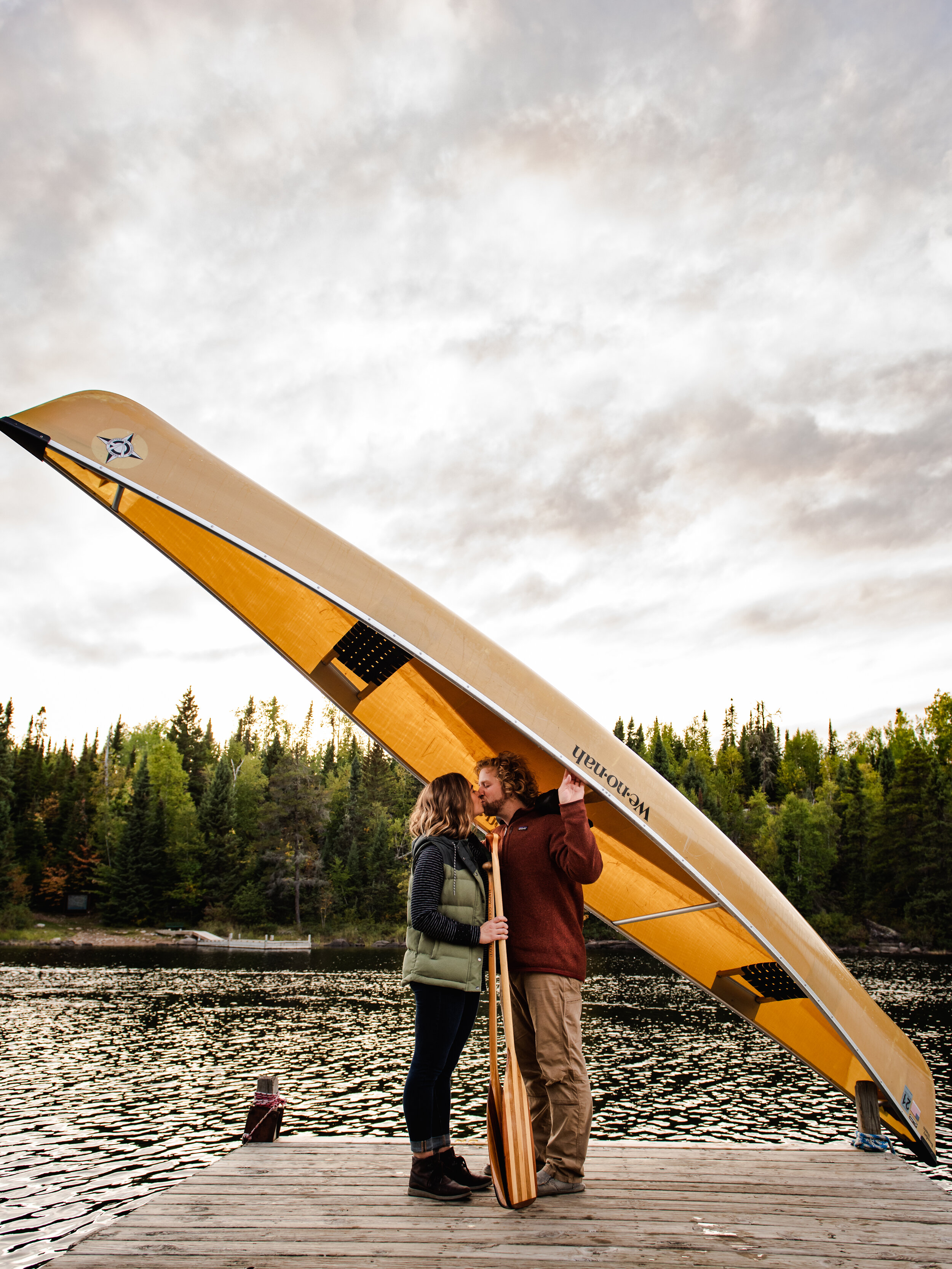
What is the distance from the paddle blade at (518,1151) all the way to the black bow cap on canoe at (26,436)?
4.01 m

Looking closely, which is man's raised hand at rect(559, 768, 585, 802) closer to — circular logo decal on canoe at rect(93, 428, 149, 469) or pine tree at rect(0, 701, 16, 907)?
circular logo decal on canoe at rect(93, 428, 149, 469)

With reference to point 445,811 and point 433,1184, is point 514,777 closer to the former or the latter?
point 445,811

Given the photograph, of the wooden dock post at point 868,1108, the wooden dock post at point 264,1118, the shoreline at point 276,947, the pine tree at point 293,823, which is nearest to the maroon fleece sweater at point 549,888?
the wooden dock post at point 264,1118

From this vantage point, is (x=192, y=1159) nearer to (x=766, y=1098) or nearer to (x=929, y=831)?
(x=766, y=1098)

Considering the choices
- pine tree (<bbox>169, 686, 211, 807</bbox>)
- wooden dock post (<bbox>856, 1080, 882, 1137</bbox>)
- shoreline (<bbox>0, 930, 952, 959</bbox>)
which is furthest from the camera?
pine tree (<bbox>169, 686, 211, 807</bbox>)

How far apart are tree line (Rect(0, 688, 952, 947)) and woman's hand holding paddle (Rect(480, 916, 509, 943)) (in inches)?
1836

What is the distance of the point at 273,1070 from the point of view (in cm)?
1500

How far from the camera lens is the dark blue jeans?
363 cm

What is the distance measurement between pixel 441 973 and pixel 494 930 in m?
0.30

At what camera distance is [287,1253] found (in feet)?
10.3

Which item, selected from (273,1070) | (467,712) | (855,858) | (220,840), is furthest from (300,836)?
(467,712)

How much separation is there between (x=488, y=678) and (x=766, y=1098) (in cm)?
Answer: 1204

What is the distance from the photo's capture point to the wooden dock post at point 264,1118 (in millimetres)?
4922

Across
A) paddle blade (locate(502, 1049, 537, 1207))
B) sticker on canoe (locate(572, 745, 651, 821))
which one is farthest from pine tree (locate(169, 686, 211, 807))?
paddle blade (locate(502, 1049, 537, 1207))
